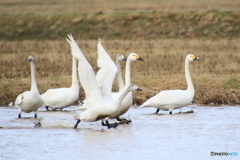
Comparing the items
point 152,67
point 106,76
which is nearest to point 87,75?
point 106,76

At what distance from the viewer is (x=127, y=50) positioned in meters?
23.4

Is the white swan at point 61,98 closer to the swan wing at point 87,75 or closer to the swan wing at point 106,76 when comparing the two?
the swan wing at point 106,76

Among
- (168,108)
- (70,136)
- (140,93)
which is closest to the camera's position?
(70,136)

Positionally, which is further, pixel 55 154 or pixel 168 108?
pixel 168 108

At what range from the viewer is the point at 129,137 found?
9711 millimetres

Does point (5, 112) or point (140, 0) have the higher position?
point (140, 0)

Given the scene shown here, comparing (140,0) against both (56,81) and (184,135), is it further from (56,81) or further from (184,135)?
(184,135)

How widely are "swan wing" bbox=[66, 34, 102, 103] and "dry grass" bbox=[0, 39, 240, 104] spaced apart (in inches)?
136

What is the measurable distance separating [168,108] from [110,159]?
4.36 metres

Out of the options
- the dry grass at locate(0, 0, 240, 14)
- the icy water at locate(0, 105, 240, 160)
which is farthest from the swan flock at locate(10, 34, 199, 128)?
the dry grass at locate(0, 0, 240, 14)

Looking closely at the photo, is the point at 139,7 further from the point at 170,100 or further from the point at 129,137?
the point at 129,137

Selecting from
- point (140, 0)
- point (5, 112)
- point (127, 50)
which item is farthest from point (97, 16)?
point (140, 0)

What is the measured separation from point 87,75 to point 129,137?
1.37 metres

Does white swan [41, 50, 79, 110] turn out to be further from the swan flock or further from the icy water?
the icy water
